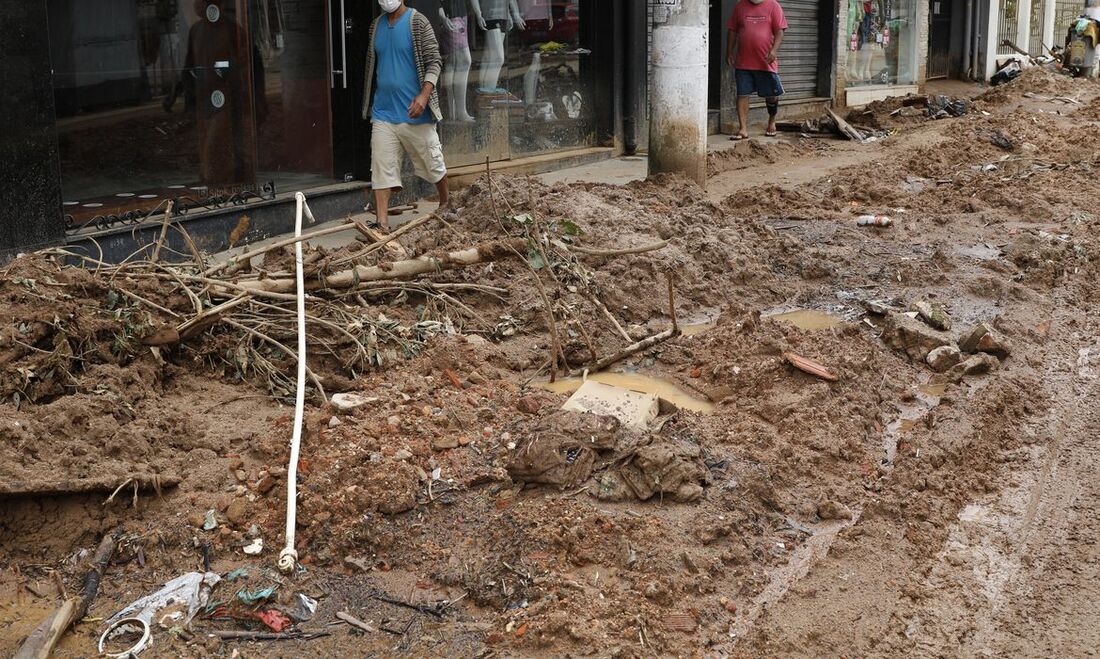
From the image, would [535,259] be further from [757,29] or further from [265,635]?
[757,29]

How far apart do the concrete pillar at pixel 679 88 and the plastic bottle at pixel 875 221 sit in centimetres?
197

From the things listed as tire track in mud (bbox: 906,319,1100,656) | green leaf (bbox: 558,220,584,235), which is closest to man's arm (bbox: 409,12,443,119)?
green leaf (bbox: 558,220,584,235)

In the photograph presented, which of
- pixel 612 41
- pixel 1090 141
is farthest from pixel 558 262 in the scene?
pixel 1090 141

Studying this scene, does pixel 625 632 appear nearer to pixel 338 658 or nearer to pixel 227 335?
pixel 338 658

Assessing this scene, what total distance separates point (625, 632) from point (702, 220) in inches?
211

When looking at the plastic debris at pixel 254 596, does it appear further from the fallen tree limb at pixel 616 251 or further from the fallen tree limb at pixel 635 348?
the fallen tree limb at pixel 616 251

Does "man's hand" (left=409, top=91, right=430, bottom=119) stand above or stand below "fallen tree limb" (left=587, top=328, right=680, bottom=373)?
above

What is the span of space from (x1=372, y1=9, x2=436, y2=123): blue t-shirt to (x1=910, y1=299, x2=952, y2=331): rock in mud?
4.16 meters

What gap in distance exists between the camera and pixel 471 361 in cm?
562

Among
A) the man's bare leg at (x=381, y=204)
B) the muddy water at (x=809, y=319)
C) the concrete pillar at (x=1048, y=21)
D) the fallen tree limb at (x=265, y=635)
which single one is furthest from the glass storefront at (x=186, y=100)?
the concrete pillar at (x=1048, y=21)

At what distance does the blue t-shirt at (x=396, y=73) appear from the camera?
344 inches

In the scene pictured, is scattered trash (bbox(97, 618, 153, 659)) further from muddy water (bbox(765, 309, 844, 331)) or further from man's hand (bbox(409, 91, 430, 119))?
man's hand (bbox(409, 91, 430, 119))

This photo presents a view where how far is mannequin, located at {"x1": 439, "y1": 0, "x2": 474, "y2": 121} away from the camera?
11.4 meters

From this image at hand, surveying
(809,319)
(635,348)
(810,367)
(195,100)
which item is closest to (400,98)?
(195,100)
